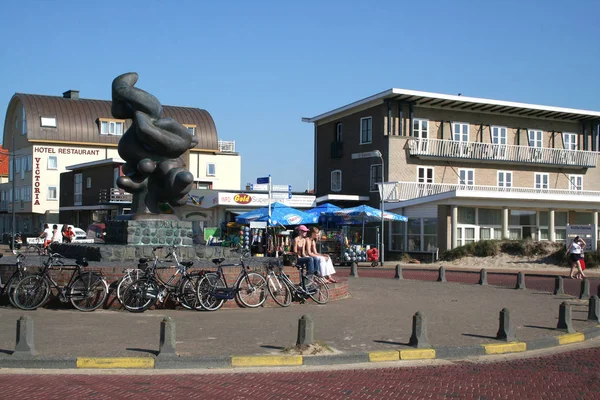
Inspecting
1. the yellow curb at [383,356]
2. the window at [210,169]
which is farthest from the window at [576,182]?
the yellow curb at [383,356]

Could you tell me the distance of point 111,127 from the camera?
64.2m

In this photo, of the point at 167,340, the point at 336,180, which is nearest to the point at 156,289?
the point at 167,340

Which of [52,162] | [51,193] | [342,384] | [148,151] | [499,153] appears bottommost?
[342,384]

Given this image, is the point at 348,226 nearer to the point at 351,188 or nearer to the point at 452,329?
the point at 351,188

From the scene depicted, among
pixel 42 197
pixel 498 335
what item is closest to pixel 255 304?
pixel 498 335

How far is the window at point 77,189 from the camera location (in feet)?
191

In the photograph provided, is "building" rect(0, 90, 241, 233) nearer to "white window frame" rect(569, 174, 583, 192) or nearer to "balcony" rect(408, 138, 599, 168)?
"balcony" rect(408, 138, 599, 168)

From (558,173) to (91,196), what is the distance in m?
34.8

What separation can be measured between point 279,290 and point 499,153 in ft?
108

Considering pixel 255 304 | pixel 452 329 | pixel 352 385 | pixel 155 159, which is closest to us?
pixel 352 385

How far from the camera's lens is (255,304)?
48.5 ft

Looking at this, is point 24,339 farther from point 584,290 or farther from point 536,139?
point 536,139

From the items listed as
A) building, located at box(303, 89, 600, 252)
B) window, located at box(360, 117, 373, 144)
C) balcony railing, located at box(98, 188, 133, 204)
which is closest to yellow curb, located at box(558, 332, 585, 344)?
building, located at box(303, 89, 600, 252)

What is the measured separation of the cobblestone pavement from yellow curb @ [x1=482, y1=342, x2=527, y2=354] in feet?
3.29
